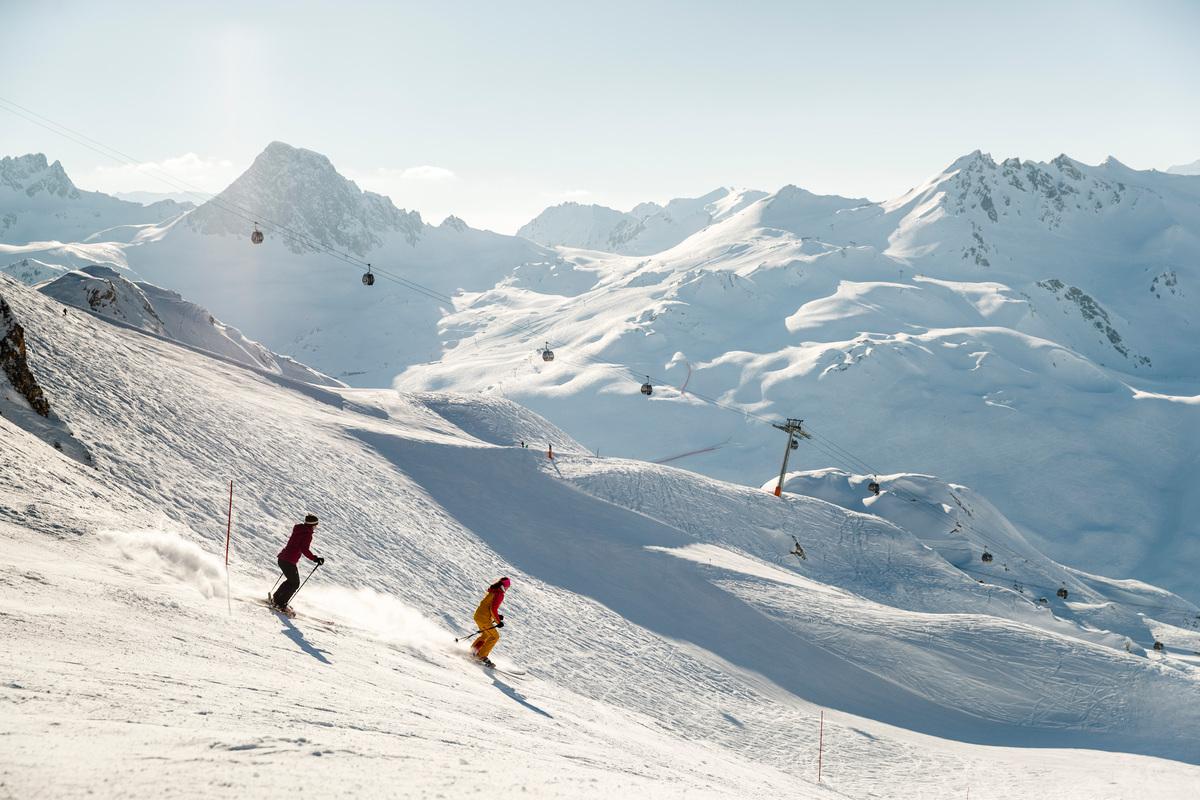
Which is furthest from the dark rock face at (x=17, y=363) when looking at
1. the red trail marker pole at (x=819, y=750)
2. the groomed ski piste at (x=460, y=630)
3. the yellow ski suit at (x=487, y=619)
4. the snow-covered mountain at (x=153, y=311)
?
the red trail marker pole at (x=819, y=750)

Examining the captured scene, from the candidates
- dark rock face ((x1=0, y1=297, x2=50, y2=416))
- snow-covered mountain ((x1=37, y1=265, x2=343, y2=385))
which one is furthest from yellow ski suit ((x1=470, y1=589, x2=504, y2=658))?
snow-covered mountain ((x1=37, y1=265, x2=343, y2=385))

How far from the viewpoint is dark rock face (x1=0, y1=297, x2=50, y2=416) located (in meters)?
18.8

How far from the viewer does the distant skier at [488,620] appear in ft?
57.7

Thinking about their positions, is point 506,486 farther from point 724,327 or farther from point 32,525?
point 724,327

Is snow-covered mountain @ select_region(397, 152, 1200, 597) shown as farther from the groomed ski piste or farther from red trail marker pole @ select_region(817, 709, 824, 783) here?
red trail marker pole @ select_region(817, 709, 824, 783)

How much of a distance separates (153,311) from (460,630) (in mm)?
33021

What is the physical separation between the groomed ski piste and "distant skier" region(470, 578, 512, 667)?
470mm

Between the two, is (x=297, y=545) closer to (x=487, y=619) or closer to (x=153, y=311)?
(x=487, y=619)

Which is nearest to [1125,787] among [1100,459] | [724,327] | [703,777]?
[703,777]

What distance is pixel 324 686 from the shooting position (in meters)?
10.9

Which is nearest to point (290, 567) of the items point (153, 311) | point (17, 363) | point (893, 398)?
point (17, 363)

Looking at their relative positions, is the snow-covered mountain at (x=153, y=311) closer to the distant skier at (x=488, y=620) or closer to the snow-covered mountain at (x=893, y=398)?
the distant skier at (x=488, y=620)

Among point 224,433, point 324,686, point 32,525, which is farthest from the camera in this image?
point 224,433

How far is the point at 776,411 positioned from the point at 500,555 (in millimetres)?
121719
